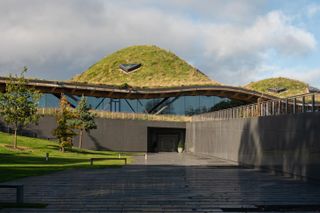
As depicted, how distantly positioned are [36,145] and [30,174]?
62.8ft

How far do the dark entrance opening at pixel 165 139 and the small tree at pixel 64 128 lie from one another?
15724 millimetres

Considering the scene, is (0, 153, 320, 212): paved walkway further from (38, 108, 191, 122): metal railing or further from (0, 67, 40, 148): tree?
(38, 108, 191, 122): metal railing

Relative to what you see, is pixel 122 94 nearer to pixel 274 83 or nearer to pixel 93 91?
pixel 93 91

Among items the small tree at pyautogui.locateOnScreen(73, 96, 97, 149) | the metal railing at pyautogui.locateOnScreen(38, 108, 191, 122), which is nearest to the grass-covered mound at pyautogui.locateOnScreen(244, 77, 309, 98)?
the metal railing at pyautogui.locateOnScreen(38, 108, 191, 122)

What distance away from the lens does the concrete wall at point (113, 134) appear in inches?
1868

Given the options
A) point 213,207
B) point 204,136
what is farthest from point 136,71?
point 213,207

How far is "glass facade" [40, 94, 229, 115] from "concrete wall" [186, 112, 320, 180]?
97.6 ft

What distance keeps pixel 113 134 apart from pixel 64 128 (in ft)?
38.8

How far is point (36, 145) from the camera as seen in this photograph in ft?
125

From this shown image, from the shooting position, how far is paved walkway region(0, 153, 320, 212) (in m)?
11.1

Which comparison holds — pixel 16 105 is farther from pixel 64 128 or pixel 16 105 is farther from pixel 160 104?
pixel 160 104

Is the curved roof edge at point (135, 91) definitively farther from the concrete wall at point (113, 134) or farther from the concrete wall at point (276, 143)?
the concrete wall at point (276, 143)

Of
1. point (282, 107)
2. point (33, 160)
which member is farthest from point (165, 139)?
point (282, 107)

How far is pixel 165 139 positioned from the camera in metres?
58.3
